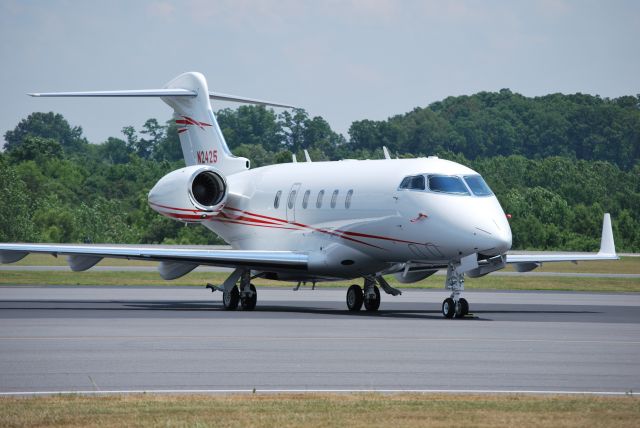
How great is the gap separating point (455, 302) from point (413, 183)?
2.95m

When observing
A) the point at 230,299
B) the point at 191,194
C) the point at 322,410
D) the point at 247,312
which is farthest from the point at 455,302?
the point at 322,410

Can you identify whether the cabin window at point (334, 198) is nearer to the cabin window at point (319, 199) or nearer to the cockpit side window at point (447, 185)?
the cabin window at point (319, 199)

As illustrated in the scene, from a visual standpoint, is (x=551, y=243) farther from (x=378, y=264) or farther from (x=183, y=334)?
(x=183, y=334)

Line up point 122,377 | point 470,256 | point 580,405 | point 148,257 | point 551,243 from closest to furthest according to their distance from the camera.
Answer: point 580,405 < point 122,377 < point 470,256 < point 148,257 < point 551,243

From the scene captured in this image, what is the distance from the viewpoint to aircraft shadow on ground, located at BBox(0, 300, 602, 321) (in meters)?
28.3

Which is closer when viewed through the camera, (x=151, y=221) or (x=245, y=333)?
(x=245, y=333)

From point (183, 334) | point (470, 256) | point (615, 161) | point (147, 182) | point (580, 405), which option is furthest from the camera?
point (615, 161)

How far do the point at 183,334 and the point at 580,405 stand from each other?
994cm

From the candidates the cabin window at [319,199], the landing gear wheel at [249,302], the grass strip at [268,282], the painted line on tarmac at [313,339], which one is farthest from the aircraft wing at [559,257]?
the grass strip at [268,282]

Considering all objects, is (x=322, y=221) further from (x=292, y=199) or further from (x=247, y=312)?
(x=247, y=312)

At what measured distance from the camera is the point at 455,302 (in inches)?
1030

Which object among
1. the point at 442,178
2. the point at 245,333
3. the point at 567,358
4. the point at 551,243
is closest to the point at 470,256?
the point at 442,178

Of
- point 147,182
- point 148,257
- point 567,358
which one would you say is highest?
point 147,182

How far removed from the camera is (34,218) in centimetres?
8625
